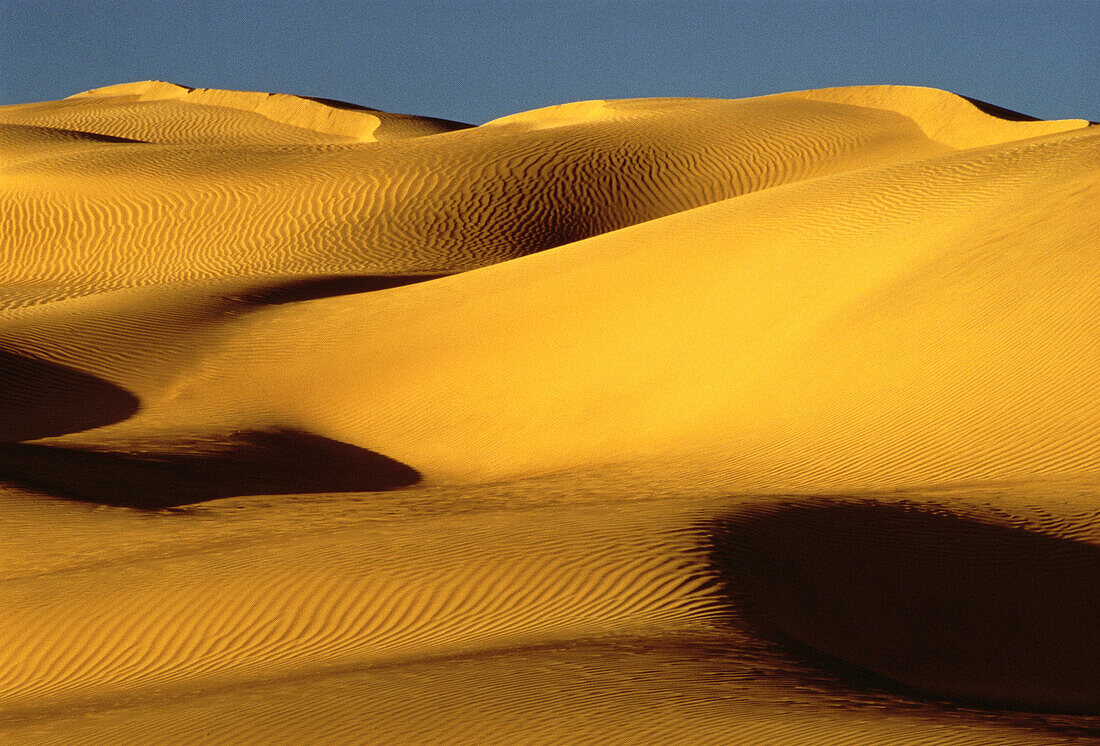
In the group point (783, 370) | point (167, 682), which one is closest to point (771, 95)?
point (783, 370)

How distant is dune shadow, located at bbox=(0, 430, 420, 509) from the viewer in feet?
42.5

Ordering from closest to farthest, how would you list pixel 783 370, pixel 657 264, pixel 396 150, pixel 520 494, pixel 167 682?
pixel 167 682, pixel 520 494, pixel 783 370, pixel 657 264, pixel 396 150

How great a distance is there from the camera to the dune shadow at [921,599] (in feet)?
24.3

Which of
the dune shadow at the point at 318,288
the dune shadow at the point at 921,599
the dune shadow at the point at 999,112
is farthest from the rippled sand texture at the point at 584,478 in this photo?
the dune shadow at the point at 999,112

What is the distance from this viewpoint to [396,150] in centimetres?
3719

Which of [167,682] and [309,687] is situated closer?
[309,687]

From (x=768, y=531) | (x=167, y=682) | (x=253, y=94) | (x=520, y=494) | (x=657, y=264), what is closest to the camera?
(x=167, y=682)

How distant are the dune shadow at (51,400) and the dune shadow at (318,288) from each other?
16.2 feet

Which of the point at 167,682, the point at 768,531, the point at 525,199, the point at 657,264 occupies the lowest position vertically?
the point at 167,682

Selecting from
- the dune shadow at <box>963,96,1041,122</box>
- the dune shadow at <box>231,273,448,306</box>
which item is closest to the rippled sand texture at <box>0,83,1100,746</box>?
the dune shadow at <box>231,273,448,306</box>

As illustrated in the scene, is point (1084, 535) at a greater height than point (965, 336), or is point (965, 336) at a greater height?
point (965, 336)

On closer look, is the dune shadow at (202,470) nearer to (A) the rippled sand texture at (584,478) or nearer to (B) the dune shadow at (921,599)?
(A) the rippled sand texture at (584,478)

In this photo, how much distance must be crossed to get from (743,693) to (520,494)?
23.1 ft

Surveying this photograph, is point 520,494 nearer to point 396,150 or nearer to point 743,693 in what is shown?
point 743,693
